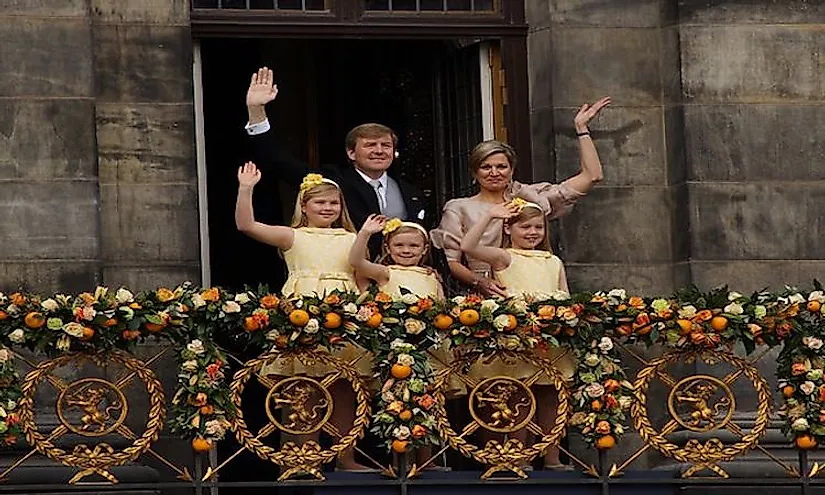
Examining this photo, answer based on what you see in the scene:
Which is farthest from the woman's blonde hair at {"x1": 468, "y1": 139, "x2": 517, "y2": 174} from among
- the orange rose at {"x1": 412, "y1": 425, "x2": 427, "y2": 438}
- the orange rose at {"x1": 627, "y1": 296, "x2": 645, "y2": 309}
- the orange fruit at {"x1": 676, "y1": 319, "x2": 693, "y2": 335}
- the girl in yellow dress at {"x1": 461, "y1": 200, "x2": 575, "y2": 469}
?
the orange rose at {"x1": 412, "y1": 425, "x2": 427, "y2": 438}

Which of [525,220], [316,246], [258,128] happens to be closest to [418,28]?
[258,128]

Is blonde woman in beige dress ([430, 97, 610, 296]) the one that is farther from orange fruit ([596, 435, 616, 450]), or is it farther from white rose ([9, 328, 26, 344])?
white rose ([9, 328, 26, 344])

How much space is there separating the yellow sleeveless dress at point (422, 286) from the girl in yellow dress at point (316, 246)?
0.74ft

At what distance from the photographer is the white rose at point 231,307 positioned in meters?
14.4

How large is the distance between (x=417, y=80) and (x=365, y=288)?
3.29 metres

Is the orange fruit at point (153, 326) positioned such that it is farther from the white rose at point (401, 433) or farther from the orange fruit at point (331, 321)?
the white rose at point (401, 433)

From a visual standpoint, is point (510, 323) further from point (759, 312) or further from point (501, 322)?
point (759, 312)

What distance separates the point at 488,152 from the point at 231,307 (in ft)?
6.61

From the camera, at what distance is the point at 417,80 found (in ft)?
59.1

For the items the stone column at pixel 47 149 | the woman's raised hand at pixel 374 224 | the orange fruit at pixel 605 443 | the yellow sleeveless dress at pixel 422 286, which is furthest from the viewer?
the stone column at pixel 47 149

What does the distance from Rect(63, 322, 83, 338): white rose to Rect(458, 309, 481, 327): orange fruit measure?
78.5 inches

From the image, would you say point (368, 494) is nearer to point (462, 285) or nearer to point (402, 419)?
point (402, 419)

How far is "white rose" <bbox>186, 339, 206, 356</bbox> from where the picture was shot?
1434 centimetres

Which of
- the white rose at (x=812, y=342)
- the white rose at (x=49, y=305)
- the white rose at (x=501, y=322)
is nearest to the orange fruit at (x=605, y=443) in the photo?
the white rose at (x=501, y=322)
